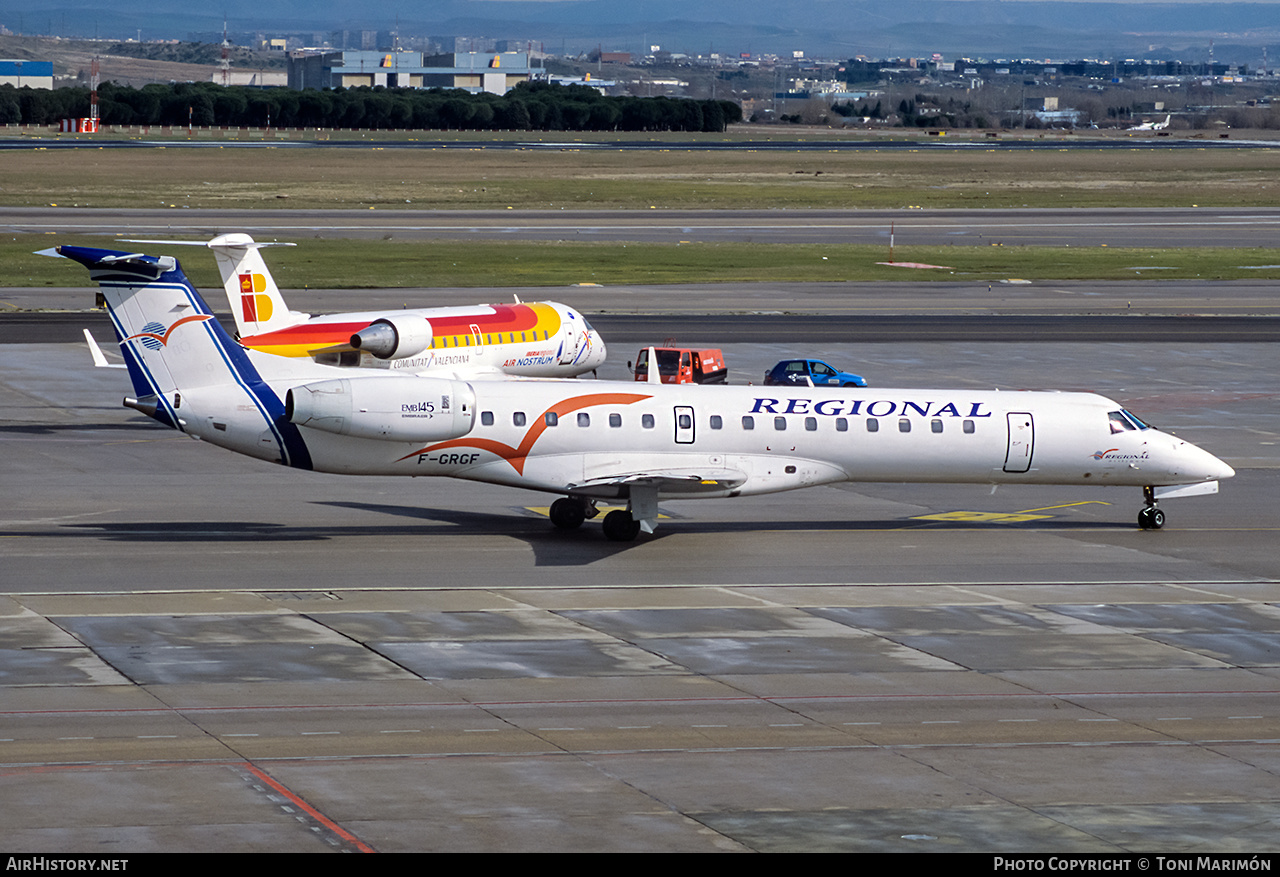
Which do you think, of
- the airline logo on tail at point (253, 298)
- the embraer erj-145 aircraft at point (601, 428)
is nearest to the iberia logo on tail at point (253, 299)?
the airline logo on tail at point (253, 298)

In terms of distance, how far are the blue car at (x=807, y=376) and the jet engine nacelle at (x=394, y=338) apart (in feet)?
41.9

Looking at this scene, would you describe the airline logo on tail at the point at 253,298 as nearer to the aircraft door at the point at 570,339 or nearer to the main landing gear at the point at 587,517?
the aircraft door at the point at 570,339

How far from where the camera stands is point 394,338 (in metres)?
43.8

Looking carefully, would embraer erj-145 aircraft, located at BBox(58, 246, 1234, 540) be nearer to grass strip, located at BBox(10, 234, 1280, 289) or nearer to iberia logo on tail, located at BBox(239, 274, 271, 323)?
iberia logo on tail, located at BBox(239, 274, 271, 323)

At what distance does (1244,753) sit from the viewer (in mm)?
Answer: 22000

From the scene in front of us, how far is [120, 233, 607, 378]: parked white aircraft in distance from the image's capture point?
1730 inches

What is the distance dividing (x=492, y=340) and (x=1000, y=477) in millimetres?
15402

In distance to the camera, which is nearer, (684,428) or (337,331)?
(684,428)

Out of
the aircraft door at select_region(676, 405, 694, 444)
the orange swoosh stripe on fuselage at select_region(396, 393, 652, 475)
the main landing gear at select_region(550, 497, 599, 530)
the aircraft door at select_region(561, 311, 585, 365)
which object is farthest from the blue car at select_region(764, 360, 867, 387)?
the orange swoosh stripe on fuselage at select_region(396, 393, 652, 475)

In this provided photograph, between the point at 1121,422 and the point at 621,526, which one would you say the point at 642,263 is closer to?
the point at 1121,422

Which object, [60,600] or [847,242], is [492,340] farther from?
[847,242]


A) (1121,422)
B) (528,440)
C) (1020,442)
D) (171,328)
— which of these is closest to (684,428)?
(528,440)

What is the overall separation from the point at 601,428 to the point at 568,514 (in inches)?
89.3

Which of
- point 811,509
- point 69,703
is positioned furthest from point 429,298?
point 69,703
